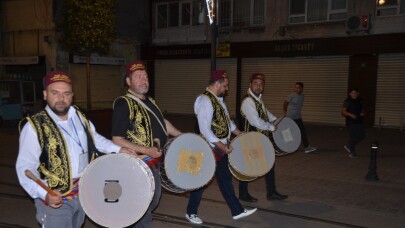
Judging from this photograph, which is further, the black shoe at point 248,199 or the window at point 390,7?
the window at point 390,7

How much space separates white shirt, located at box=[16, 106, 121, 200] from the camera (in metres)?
2.92

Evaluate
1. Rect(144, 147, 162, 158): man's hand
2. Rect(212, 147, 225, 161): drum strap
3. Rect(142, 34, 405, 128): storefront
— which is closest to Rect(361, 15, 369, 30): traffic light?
Rect(142, 34, 405, 128): storefront

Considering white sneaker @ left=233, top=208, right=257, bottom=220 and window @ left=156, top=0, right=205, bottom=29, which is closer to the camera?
white sneaker @ left=233, top=208, right=257, bottom=220

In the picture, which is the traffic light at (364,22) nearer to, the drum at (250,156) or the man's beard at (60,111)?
the drum at (250,156)

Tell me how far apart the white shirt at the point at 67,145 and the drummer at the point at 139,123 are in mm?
267

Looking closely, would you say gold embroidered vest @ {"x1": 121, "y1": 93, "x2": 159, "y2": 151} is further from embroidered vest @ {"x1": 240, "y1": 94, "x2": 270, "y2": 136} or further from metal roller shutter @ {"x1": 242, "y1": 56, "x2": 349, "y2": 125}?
metal roller shutter @ {"x1": 242, "y1": 56, "x2": 349, "y2": 125}

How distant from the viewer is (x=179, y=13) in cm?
→ 2309

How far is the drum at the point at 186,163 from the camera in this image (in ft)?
14.1

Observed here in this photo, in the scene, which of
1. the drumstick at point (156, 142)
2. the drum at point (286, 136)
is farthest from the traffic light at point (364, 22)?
the drumstick at point (156, 142)

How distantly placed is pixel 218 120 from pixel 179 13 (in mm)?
18898

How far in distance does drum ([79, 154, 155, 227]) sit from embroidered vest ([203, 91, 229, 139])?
1897 millimetres

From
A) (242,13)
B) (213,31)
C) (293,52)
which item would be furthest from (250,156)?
(242,13)

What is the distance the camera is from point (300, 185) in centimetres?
772

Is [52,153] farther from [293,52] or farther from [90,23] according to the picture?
[293,52]
